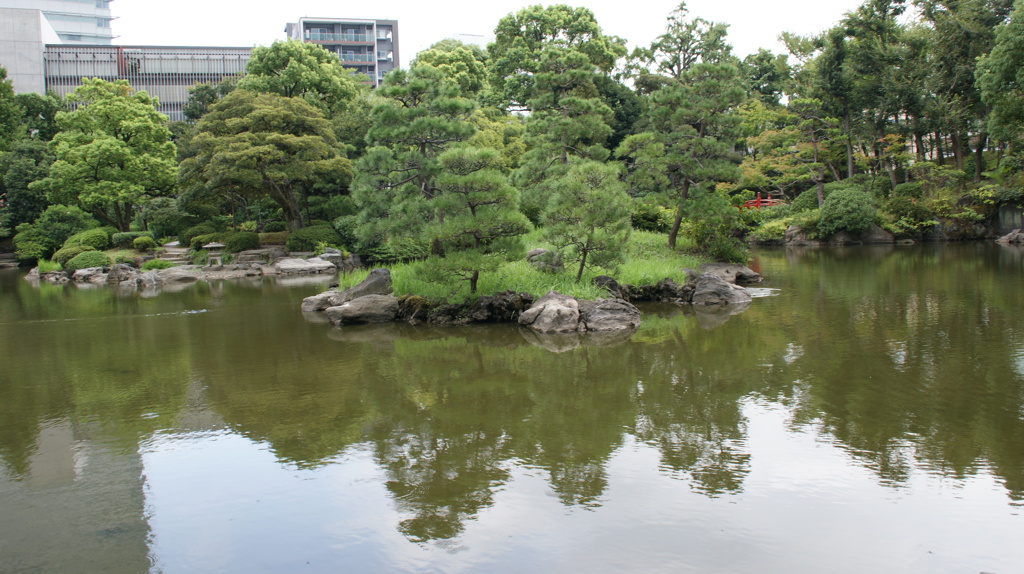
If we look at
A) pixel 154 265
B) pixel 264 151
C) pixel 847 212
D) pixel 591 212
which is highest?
pixel 264 151

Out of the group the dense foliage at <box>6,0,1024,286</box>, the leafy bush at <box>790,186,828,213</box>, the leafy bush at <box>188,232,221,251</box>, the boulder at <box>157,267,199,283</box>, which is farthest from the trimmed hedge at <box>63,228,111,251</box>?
the leafy bush at <box>790,186,828,213</box>

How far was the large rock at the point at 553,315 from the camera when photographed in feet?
35.4

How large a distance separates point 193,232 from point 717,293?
2067 centimetres

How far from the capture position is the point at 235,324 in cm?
1241

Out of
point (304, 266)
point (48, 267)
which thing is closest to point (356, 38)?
point (48, 267)

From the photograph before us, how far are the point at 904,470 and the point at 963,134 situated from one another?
28370 mm

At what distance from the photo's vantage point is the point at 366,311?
1206 cm

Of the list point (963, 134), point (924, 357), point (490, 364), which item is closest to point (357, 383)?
point (490, 364)

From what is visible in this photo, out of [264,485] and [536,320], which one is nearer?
[264,485]

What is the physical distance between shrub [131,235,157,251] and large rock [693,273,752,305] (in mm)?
20188

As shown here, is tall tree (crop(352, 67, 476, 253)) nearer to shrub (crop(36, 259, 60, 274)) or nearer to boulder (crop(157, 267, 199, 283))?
boulder (crop(157, 267, 199, 283))

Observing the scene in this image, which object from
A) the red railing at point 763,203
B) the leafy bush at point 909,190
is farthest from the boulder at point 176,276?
the leafy bush at point 909,190

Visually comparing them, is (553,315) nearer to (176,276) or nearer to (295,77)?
(176,276)

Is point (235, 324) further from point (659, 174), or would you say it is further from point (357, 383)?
point (659, 174)
